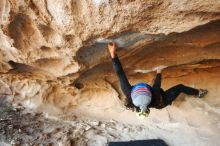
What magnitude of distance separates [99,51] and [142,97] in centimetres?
75

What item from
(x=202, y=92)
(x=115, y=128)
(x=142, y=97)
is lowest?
(x=142, y=97)

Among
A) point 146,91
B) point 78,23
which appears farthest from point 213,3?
point 78,23

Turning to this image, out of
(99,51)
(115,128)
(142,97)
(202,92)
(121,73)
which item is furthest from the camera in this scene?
(115,128)

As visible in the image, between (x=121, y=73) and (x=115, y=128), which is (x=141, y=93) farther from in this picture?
(x=115, y=128)

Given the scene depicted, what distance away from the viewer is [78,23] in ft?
8.27

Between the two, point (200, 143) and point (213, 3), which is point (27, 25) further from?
point (200, 143)

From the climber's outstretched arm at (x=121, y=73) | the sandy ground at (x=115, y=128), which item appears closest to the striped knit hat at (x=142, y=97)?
Answer: the climber's outstretched arm at (x=121, y=73)

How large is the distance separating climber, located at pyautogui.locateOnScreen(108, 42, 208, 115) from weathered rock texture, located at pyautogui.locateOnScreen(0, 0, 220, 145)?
0.82 feet

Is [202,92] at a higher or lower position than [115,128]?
higher

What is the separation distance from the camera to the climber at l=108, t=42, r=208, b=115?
2.47 metres

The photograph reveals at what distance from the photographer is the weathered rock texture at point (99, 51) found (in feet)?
7.72

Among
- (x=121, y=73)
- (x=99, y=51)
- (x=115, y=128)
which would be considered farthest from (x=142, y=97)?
(x=115, y=128)

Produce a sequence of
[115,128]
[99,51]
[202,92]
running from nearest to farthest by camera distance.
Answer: [99,51] → [202,92] → [115,128]

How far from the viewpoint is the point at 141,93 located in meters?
2.47
